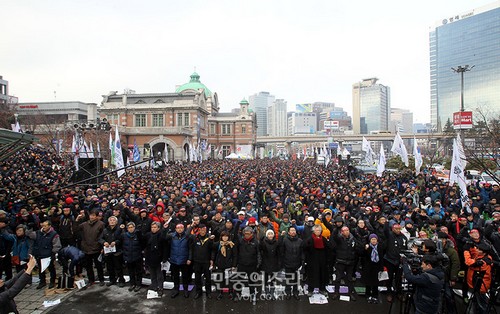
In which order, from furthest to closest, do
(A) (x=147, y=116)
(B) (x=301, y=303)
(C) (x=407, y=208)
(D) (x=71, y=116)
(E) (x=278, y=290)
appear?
(D) (x=71, y=116) → (A) (x=147, y=116) → (C) (x=407, y=208) → (E) (x=278, y=290) → (B) (x=301, y=303)

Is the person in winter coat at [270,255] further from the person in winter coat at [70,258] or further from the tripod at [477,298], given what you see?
the person in winter coat at [70,258]

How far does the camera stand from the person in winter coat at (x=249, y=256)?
6.75 meters

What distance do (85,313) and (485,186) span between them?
14466 millimetres

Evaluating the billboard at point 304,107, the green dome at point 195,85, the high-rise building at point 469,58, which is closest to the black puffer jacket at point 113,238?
the green dome at point 195,85

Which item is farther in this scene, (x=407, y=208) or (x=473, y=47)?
(x=473, y=47)

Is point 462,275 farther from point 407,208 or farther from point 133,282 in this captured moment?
point 133,282

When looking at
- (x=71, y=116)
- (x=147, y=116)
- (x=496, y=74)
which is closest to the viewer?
(x=147, y=116)

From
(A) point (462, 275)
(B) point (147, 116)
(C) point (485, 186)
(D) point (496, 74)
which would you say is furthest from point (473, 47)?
(A) point (462, 275)

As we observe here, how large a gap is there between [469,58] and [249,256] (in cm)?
12649

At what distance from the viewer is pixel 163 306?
6453mm

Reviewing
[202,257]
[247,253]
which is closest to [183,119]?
[202,257]

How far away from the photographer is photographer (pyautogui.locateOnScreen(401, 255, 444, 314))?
4547 mm

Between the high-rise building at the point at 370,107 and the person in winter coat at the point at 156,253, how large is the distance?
16804 cm

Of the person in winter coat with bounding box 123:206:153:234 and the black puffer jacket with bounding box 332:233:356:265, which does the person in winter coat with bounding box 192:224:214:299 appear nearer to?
the person in winter coat with bounding box 123:206:153:234
